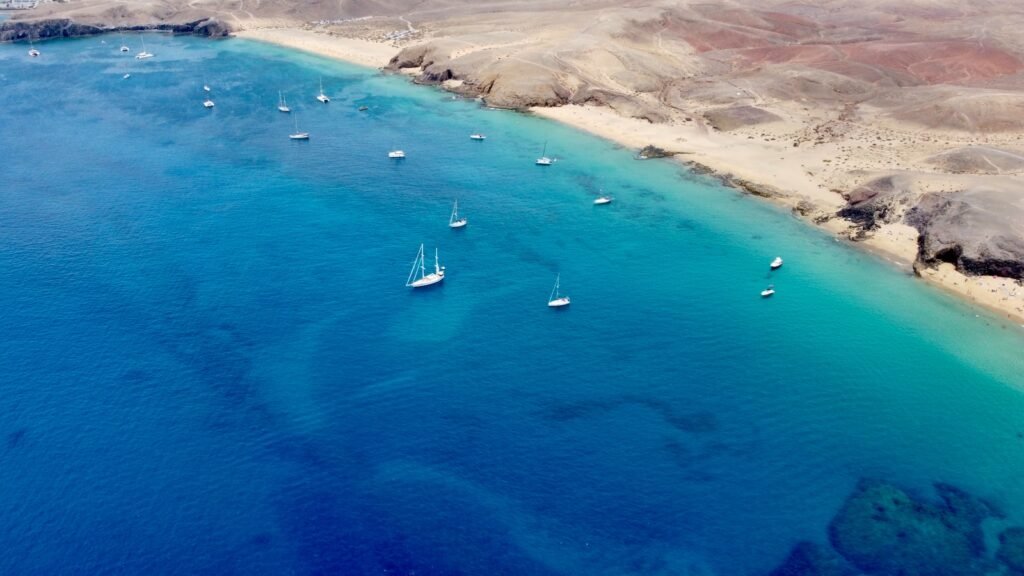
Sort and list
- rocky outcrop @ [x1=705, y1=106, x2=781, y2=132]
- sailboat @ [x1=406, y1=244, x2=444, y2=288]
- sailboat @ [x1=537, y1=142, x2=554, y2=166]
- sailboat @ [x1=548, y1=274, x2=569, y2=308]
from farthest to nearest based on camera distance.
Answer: rocky outcrop @ [x1=705, y1=106, x2=781, y2=132] → sailboat @ [x1=537, y1=142, x2=554, y2=166] → sailboat @ [x1=406, y1=244, x2=444, y2=288] → sailboat @ [x1=548, y1=274, x2=569, y2=308]

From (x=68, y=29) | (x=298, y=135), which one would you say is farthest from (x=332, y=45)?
(x=298, y=135)

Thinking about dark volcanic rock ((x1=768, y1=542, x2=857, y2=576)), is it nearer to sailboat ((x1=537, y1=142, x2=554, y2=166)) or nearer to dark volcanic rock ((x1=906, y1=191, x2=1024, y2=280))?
dark volcanic rock ((x1=906, y1=191, x2=1024, y2=280))

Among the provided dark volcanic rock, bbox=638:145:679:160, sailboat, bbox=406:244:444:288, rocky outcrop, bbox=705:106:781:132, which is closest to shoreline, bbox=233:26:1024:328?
dark volcanic rock, bbox=638:145:679:160

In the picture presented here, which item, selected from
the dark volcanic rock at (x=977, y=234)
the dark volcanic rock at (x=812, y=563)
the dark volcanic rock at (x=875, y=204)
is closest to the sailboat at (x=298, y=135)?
the dark volcanic rock at (x=875, y=204)

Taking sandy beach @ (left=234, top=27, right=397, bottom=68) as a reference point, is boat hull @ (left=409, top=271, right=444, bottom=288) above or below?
below

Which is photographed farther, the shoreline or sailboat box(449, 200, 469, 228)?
sailboat box(449, 200, 469, 228)

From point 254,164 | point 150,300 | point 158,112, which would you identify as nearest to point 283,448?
point 150,300
